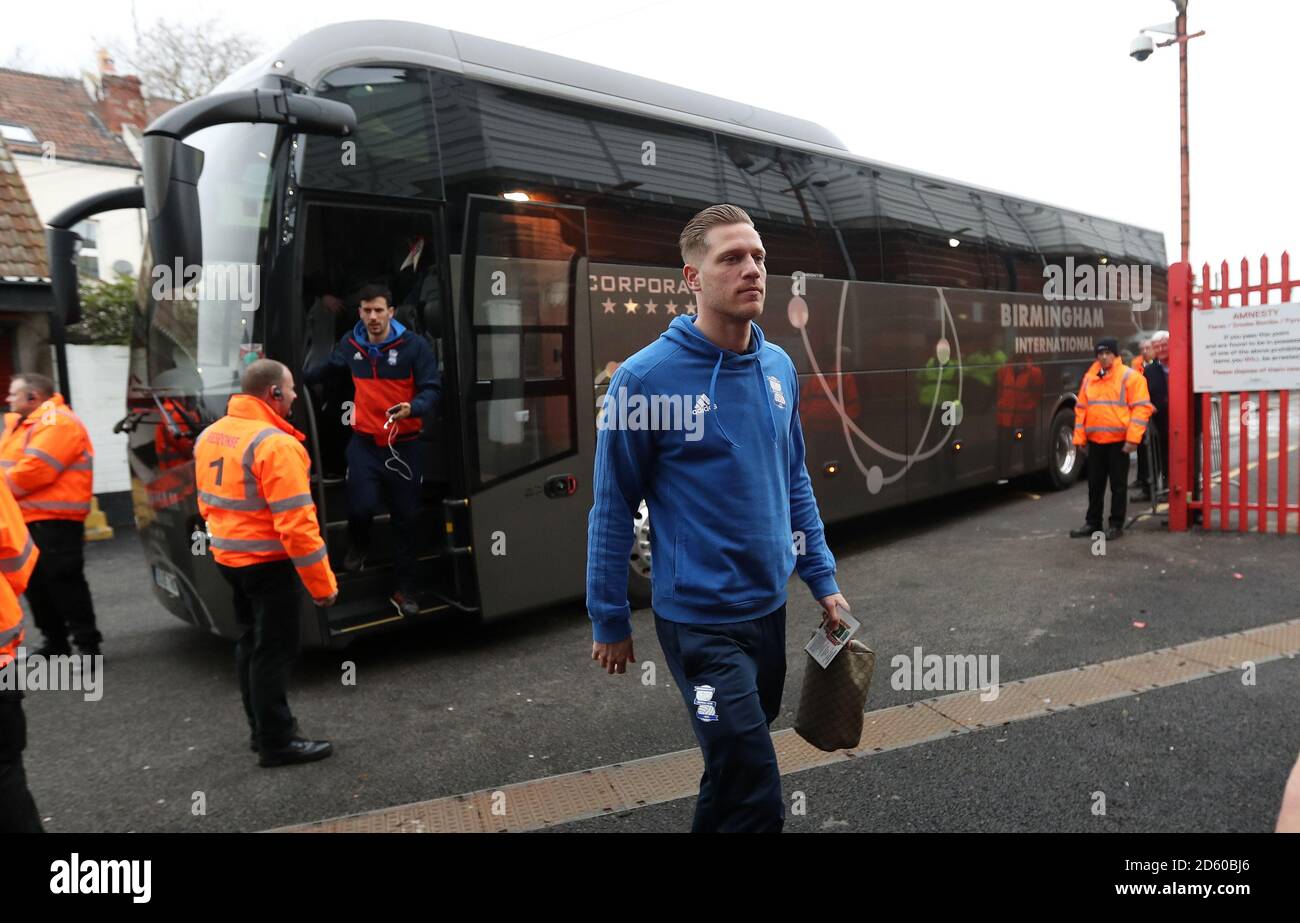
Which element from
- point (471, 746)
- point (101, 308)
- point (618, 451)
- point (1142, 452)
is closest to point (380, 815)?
point (471, 746)

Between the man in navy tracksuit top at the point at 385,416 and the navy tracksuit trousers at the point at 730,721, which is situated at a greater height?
the man in navy tracksuit top at the point at 385,416

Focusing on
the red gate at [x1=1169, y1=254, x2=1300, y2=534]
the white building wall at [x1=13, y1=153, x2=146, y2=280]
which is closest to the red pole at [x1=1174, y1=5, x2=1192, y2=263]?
the red gate at [x1=1169, y1=254, x2=1300, y2=534]

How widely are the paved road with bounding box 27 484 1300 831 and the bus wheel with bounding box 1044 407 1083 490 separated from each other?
167 inches

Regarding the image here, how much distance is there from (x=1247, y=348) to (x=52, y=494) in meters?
9.65

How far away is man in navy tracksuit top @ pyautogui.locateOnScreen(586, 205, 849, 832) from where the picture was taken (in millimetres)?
2566

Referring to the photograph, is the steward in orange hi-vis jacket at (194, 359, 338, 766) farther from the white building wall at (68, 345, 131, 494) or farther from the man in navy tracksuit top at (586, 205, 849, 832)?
the white building wall at (68, 345, 131, 494)

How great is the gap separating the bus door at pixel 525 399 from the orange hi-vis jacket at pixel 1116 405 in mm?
5244

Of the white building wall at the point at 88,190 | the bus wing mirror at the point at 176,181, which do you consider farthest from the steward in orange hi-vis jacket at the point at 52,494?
the white building wall at the point at 88,190

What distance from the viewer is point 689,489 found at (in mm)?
2611

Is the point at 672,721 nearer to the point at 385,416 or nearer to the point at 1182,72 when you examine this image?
the point at 385,416

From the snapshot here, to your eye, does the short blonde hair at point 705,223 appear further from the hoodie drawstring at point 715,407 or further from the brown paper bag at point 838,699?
the brown paper bag at point 838,699

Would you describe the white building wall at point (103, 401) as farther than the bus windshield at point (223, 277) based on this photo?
Yes

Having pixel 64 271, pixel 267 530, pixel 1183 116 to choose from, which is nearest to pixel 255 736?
pixel 267 530

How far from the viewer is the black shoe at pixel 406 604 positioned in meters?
A: 5.54
